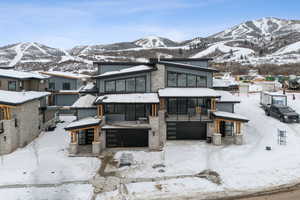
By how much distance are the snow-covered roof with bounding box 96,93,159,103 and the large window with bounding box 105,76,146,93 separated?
85cm

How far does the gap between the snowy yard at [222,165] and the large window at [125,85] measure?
7.19 metres

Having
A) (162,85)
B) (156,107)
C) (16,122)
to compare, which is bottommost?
(16,122)

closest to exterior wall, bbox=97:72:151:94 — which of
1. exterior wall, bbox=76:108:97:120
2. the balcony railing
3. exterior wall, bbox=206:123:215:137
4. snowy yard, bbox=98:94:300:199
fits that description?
exterior wall, bbox=76:108:97:120

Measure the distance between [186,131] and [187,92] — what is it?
4.36 meters

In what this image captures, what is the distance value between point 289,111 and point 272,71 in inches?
2771

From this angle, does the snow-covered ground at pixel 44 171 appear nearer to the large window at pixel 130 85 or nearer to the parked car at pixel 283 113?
the large window at pixel 130 85

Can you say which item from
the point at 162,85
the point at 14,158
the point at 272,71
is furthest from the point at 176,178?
the point at 272,71

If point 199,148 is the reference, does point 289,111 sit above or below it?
above

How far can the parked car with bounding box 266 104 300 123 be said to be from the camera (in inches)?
1232

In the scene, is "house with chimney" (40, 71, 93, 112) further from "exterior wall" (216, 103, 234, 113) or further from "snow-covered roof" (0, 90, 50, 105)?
"exterior wall" (216, 103, 234, 113)

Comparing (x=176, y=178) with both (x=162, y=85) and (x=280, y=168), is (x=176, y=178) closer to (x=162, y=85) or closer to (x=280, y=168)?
(x=280, y=168)

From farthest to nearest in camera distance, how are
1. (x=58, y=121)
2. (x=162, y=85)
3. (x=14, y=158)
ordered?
(x=58, y=121)
(x=162, y=85)
(x=14, y=158)

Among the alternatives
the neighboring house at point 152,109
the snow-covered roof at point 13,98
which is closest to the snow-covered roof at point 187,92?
the neighboring house at point 152,109

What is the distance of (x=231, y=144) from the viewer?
81.8ft
